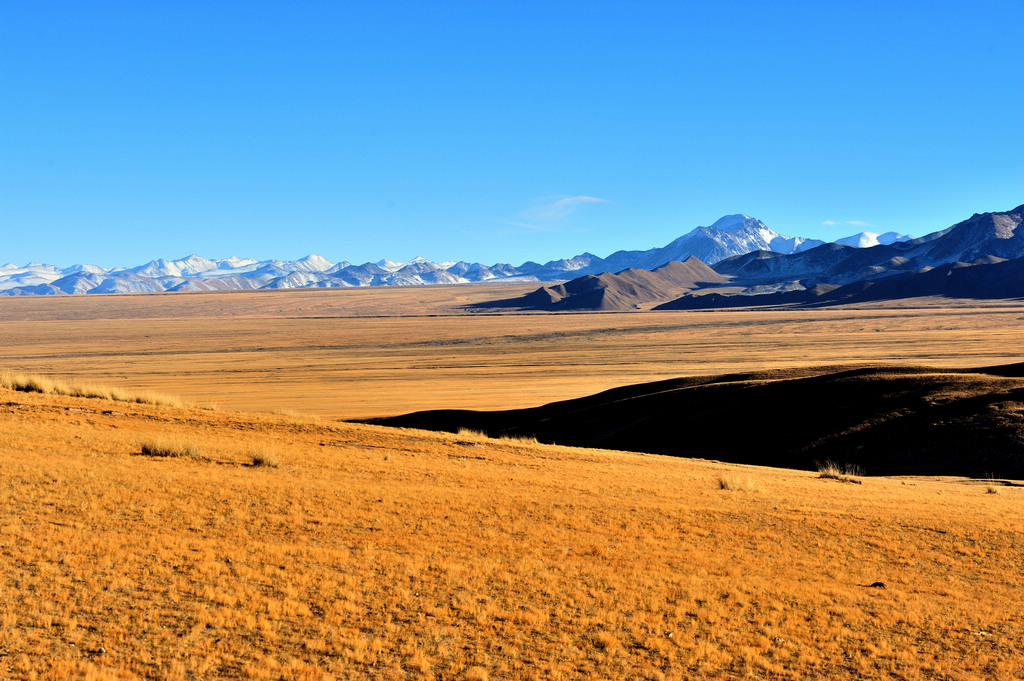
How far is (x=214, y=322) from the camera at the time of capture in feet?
498

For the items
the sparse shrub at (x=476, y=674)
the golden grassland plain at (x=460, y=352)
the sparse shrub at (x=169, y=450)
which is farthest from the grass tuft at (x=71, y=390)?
the sparse shrub at (x=476, y=674)

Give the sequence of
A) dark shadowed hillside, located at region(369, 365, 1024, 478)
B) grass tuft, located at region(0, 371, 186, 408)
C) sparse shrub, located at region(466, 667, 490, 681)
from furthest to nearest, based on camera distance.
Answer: grass tuft, located at region(0, 371, 186, 408) < dark shadowed hillside, located at region(369, 365, 1024, 478) < sparse shrub, located at region(466, 667, 490, 681)

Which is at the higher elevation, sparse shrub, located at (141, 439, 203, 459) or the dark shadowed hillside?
sparse shrub, located at (141, 439, 203, 459)

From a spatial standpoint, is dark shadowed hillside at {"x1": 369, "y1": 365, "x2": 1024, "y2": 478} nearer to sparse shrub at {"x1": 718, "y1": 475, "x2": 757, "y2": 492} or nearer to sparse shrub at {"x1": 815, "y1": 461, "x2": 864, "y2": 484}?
sparse shrub at {"x1": 815, "y1": 461, "x2": 864, "y2": 484}

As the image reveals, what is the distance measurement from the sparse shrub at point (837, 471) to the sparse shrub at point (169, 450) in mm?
16843

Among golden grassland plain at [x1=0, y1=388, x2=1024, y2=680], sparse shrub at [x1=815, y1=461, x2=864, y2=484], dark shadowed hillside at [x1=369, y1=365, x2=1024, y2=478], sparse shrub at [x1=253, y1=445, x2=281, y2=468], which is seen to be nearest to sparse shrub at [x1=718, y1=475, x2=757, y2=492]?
golden grassland plain at [x1=0, y1=388, x2=1024, y2=680]

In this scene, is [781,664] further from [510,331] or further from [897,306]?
[897,306]

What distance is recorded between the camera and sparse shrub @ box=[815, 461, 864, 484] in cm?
2199

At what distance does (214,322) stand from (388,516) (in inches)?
5884

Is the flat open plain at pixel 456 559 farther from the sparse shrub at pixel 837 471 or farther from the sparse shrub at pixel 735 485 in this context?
the sparse shrub at pixel 837 471

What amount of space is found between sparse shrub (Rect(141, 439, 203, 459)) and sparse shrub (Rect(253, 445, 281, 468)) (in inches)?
48.9

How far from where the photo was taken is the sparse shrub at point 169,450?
55.8 ft

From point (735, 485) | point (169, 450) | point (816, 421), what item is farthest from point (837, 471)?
point (169, 450)

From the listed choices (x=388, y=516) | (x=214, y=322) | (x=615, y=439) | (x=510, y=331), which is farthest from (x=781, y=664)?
(x=214, y=322)
